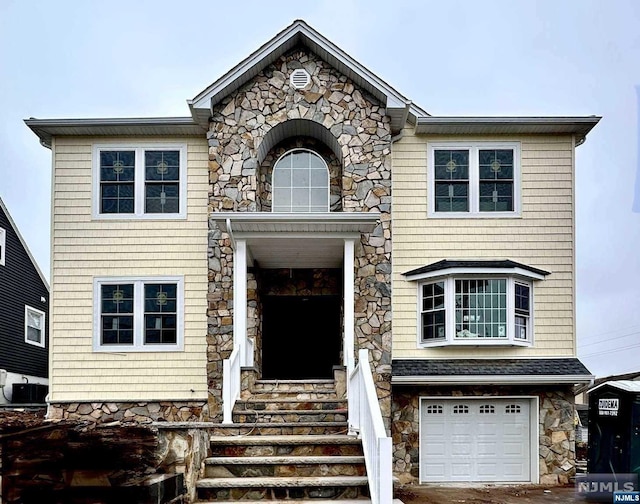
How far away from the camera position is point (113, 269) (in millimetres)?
12969

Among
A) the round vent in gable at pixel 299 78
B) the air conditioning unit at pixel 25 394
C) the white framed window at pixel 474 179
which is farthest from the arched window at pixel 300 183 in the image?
the air conditioning unit at pixel 25 394

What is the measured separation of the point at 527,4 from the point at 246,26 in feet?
26.7

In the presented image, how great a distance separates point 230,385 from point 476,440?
5394mm

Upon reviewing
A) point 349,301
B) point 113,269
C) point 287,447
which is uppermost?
point 113,269

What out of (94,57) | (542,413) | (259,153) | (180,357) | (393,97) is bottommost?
(542,413)

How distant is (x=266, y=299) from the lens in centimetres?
1352

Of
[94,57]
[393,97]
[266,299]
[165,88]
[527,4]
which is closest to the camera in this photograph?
[393,97]

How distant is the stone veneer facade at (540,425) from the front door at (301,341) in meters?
2.34

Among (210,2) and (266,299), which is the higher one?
(210,2)

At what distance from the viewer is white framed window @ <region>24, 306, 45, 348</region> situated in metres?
20.3

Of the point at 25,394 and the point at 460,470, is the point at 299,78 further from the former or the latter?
the point at 25,394

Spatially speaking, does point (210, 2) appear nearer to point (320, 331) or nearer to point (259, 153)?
point (259, 153)

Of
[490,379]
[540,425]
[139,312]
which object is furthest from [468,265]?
[139,312]

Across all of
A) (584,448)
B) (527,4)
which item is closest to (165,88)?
(527,4)
